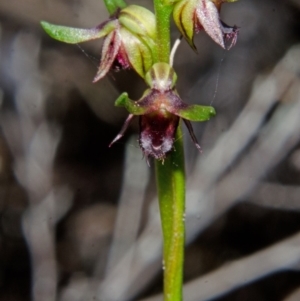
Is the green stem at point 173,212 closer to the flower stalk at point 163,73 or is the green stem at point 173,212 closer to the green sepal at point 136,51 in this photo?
the flower stalk at point 163,73

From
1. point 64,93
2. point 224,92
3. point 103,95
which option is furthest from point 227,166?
point 64,93

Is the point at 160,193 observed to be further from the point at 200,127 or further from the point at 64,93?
the point at 64,93

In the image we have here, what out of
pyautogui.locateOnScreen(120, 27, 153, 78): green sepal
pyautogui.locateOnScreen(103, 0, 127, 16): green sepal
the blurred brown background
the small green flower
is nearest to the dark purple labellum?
the small green flower

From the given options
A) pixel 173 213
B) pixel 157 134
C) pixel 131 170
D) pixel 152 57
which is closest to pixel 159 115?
pixel 157 134

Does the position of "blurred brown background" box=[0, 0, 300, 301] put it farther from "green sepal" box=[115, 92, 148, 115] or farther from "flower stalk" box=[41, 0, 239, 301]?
"green sepal" box=[115, 92, 148, 115]

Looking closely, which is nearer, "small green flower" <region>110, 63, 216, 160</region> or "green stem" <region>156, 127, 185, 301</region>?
"small green flower" <region>110, 63, 216, 160</region>

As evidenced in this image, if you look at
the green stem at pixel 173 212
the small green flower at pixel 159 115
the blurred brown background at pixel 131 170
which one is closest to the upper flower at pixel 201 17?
the small green flower at pixel 159 115
